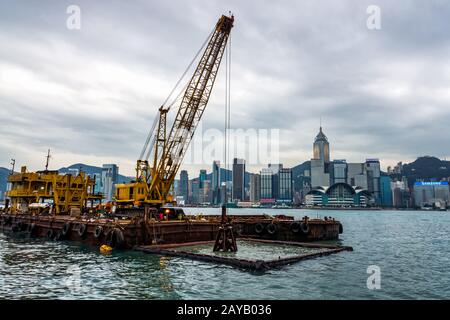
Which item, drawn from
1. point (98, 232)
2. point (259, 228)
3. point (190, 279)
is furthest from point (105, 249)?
point (259, 228)

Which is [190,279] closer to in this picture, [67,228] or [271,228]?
[67,228]

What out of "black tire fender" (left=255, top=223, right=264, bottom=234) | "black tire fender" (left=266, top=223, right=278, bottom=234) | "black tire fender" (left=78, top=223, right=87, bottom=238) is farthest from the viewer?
"black tire fender" (left=255, top=223, right=264, bottom=234)

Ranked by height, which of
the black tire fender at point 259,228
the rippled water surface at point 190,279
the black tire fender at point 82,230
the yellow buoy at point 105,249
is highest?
the black tire fender at point 82,230

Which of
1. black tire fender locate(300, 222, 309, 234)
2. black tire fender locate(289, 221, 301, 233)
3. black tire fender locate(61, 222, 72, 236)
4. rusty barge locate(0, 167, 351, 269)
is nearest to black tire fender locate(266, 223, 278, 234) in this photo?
rusty barge locate(0, 167, 351, 269)

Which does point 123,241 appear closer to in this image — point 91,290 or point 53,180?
point 91,290

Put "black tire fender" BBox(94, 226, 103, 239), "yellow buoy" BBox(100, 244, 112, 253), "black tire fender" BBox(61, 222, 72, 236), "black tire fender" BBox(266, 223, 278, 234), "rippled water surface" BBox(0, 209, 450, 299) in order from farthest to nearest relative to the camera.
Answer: "black tire fender" BBox(266, 223, 278, 234) → "black tire fender" BBox(61, 222, 72, 236) → "black tire fender" BBox(94, 226, 103, 239) → "yellow buoy" BBox(100, 244, 112, 253) → "rippled water surface" BBox(0, 209, 450, 299)

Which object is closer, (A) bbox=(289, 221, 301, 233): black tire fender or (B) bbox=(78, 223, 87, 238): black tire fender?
(B) bbox=(78, 223, 87, 238): black tire fender

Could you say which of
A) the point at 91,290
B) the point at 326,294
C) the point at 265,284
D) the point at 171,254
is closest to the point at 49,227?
the point at 171,254

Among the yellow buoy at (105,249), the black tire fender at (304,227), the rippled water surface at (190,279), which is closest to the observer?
the rippled water surface at (190,279)

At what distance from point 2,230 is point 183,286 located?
52.3m

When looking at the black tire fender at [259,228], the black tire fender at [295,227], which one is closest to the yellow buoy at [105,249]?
the black tire fender at [259,228]

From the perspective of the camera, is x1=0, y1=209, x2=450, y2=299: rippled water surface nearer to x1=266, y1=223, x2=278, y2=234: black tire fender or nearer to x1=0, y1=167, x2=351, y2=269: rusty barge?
x1=0, y1=167, x2=351, y2=269: rusty barge

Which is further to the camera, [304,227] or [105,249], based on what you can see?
[304,227]

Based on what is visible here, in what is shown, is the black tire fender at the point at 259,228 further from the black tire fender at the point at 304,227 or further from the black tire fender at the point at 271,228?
the black tire fender at the point at 304,227
